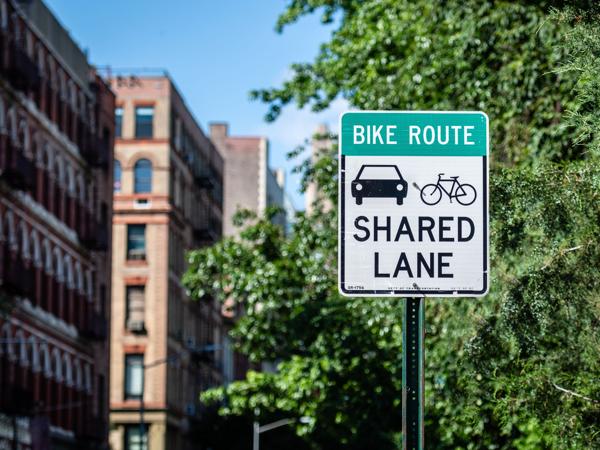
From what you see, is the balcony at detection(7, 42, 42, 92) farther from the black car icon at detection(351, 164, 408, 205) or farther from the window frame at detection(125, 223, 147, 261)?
the black car icon at detection(351, 164, 408, 205)

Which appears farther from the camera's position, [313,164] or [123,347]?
[123,347]

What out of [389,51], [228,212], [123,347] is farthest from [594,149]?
[228,212]

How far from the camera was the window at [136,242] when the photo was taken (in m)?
82.0

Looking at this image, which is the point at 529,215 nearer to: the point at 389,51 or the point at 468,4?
the point at 468,4

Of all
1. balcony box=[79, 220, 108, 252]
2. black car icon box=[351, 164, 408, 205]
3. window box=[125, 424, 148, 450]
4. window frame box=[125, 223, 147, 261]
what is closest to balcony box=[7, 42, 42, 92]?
balcony box=[79, 220, 108, 252]

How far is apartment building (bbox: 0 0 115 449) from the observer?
4822 cm

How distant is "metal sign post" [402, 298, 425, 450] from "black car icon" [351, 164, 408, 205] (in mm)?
514

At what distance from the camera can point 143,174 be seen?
8338cm

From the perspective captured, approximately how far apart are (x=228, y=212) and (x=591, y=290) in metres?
112

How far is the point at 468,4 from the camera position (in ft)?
76.2

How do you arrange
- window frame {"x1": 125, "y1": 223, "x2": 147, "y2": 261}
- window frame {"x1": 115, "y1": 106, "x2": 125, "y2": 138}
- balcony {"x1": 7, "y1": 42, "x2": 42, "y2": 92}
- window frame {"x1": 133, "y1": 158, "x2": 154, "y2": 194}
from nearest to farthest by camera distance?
balcony {"x1": 7, "y1": 42, "x2": 42, "y2": 92}, window frame {"x1": 125, "y1": 223, "x2": 147, "y2": 261}, window frame {"x1": 133, "y1": 158, "x2": 154, "y2": 194}, window frame {"x1": 115, "y1": 106, "x2": 125, "y2": 138}

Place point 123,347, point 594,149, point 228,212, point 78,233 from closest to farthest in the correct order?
point 594,149
point 78,233
point 123,347
point 228,212

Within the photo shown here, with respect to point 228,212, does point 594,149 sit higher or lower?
lower

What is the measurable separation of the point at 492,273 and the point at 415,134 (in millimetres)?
7788
